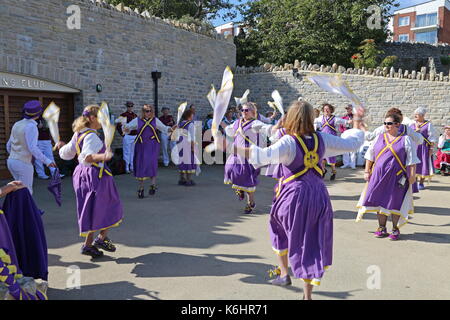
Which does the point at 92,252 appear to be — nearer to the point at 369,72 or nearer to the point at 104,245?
the point at 104,245

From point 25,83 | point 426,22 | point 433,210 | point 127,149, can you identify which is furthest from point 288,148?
point 426,22

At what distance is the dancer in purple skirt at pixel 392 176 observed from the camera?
5180mm

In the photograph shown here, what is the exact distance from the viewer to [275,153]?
3006mm

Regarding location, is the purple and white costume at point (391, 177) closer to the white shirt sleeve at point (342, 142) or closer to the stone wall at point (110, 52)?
the white shirt sleeve at point (342, 142)

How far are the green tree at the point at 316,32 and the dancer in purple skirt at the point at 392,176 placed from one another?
15.7m

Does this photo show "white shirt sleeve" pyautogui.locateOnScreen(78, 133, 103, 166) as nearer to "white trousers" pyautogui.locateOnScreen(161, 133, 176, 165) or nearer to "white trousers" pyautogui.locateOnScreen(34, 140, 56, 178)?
"white trousers" pyautogui.locateOnScreen(34, 140, 56, 178)

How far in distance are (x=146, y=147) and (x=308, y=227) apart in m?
5.11

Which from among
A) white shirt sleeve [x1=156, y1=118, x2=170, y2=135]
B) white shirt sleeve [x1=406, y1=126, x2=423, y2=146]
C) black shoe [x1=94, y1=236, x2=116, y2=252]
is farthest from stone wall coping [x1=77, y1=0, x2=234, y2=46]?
white shirt sleeve [x1=406, y1=126, x2=423, y2=146]

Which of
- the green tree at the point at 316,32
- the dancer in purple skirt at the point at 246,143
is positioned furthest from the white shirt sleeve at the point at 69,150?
the green tree at the point at 316,32

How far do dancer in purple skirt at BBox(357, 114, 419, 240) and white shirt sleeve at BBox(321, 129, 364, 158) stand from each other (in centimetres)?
206
